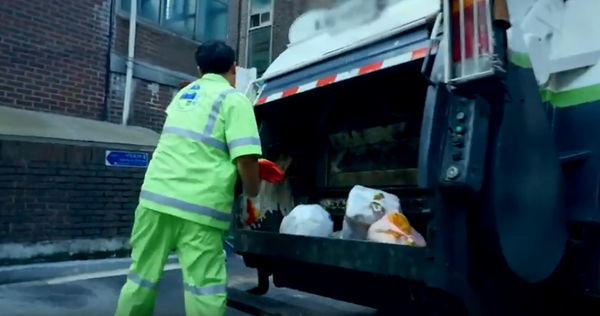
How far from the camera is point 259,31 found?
1596cm

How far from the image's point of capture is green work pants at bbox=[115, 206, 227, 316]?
8.38 feet

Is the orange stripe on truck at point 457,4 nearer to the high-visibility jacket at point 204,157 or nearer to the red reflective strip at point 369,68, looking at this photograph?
the red reflective strip at point 369,68

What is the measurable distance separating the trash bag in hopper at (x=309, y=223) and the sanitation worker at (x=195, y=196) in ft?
2.15

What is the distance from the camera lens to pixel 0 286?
4805mm

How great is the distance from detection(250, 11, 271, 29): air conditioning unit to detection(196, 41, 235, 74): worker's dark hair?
13.1 meters

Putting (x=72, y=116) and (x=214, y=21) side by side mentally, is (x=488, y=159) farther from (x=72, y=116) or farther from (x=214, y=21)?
(x=214, y=21)

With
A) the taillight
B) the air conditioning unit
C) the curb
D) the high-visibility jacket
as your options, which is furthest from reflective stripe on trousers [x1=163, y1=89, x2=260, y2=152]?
the air conditioning unit

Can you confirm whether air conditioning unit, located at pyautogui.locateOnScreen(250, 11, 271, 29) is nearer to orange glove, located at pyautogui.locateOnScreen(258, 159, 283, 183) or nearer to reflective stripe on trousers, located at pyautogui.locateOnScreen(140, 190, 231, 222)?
orange glove, located at pyautogui.locateOnScreen(258, 159, 283, 183)

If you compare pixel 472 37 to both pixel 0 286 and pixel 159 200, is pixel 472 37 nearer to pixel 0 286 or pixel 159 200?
pixel 159 200

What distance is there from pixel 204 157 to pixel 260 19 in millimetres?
13831

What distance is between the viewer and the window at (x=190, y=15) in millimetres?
7641

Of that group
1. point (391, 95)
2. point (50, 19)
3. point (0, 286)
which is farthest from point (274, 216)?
point (50, 19)

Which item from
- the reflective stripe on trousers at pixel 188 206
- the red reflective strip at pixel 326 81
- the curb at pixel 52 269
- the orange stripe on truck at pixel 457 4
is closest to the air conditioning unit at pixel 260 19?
the curb at pixel 52 269

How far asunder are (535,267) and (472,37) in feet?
2.94
